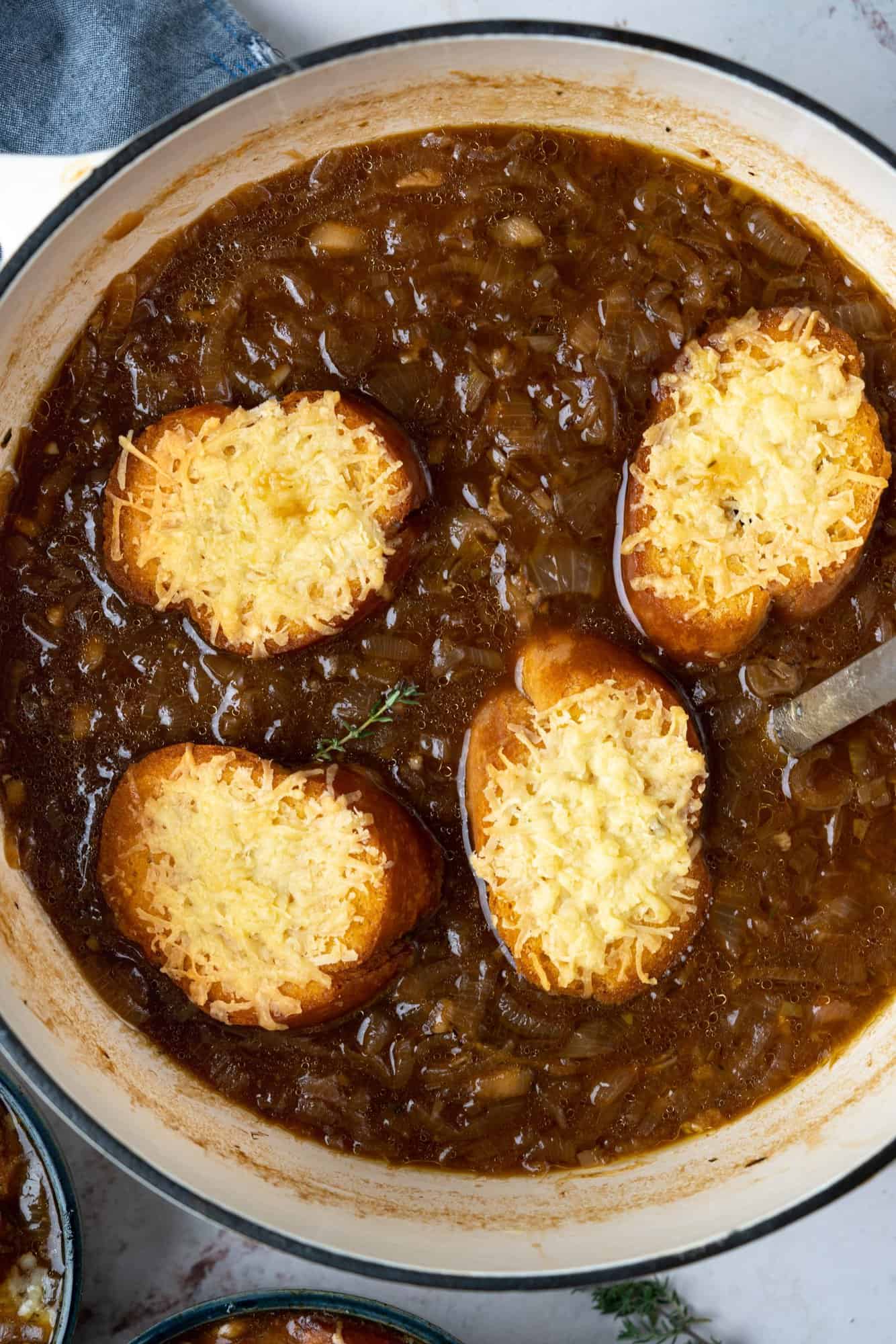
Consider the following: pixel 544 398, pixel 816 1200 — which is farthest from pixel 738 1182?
pixel 544 398

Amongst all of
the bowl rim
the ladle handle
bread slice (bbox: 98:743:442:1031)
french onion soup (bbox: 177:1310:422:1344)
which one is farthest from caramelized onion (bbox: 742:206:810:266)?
french onion soup (bbox: 177:1310:422:1344)

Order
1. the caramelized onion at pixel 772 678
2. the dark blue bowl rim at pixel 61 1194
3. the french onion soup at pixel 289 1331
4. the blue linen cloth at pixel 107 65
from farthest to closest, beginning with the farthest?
the french onion soup at pixel 289 1331
the blue linen cloth at pixel 107 65
the dark blue bowl rim at pixel 61 1194
the caramelized onion at pixel 772 678

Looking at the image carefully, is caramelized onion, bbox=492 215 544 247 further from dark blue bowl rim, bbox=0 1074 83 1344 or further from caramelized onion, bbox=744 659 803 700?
dark blue bowl rim, bbox=0 1074 83 1344

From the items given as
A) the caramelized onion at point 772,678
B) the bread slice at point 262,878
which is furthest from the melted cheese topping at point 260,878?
the caramelized onion at point 772,678

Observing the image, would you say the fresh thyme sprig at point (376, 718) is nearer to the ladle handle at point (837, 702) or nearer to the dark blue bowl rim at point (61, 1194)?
the ladle handle at point (837, 702)

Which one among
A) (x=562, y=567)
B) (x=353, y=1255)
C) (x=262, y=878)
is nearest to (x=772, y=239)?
(x=562, y=567)

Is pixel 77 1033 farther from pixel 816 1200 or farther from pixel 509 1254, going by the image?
pixel 816 1200

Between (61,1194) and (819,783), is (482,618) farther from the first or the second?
(61,1194)
